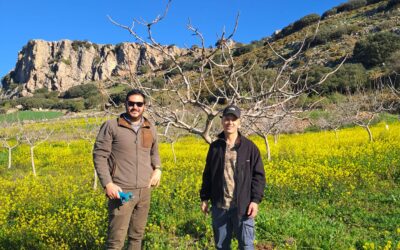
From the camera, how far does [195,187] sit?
10344 mm

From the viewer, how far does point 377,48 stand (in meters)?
46.1

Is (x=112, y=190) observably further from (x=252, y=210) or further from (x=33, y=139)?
(x=33, y=139)

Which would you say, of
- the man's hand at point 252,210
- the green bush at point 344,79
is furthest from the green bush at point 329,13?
the man's hand at point 252,210

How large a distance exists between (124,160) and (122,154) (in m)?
0.08

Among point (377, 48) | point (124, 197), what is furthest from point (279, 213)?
point (377, 48)

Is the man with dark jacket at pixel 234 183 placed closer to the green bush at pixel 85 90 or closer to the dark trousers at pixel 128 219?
the dark trousers at pixel 128 219

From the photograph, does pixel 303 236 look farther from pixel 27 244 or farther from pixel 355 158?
pixel 355 158

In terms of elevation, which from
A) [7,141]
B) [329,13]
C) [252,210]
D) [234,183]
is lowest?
[252,210]

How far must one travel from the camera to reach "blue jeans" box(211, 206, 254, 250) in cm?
394

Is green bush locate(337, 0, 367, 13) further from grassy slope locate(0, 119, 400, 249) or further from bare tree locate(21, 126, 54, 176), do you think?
grassy slope locate(0, 119, 400, 249)

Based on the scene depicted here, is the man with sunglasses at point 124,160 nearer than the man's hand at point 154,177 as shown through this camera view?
Yes

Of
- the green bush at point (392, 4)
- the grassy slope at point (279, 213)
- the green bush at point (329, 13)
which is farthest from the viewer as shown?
the green bush at point (329, 13)

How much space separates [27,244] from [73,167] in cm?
1538

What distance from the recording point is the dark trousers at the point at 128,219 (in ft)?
13.7
